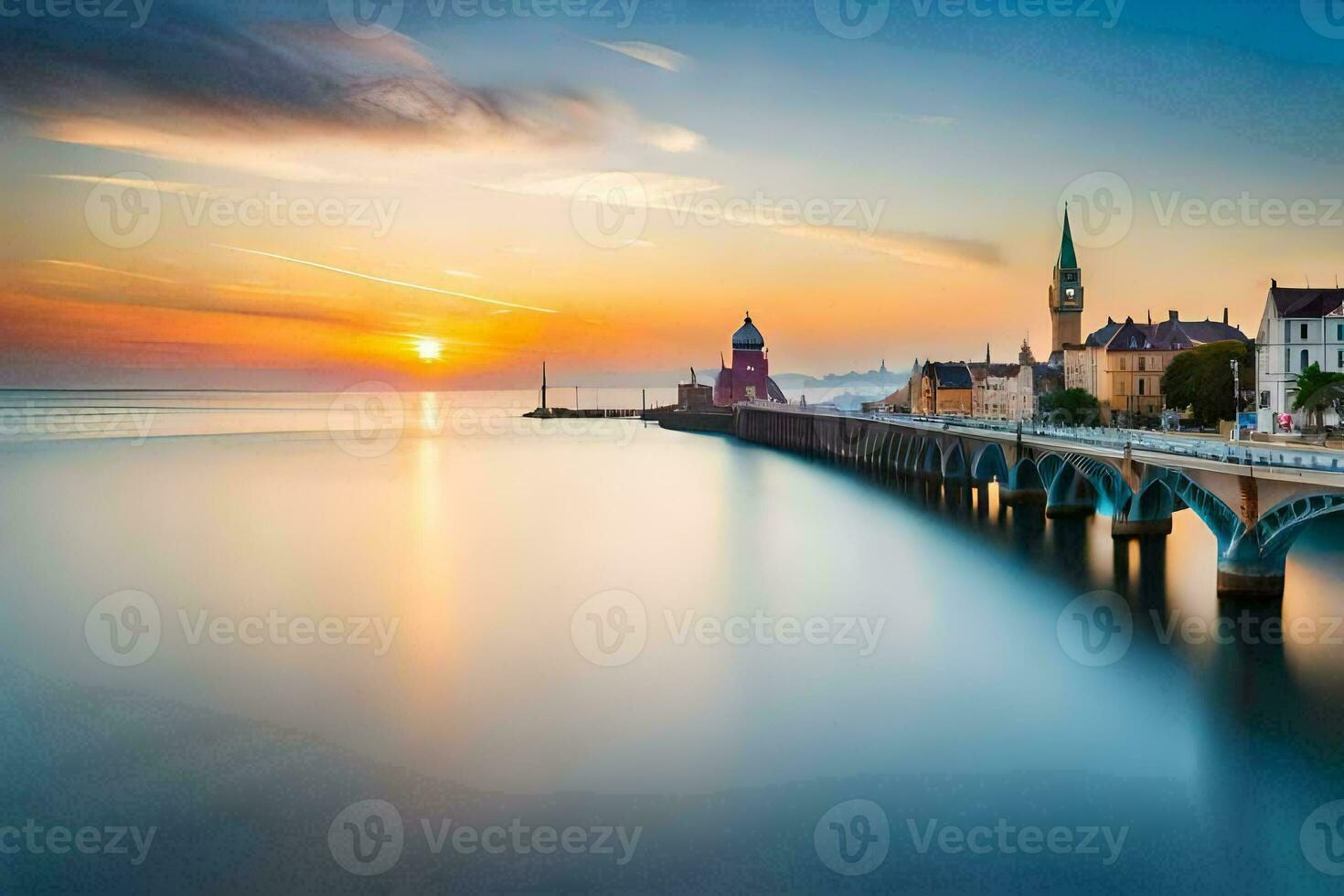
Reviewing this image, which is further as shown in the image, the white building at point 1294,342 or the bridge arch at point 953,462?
the bridge arch at point 953,462

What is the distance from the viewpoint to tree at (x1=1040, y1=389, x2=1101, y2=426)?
8500cm

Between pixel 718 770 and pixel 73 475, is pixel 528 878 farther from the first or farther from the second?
pixel 73 475

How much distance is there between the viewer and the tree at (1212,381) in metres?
62.8

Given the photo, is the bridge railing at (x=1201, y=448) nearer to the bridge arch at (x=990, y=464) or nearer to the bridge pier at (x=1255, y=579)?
the bridge arch at (x=990, y=464)

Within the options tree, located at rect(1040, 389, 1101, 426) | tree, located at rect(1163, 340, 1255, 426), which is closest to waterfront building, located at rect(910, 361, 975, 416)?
tree, located at rect(1040, 389, 1101, 426)

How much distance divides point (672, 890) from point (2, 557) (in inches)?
1647

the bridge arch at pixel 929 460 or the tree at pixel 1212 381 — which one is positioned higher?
the tree at pixel 1212 381

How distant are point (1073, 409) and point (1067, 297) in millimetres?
48236

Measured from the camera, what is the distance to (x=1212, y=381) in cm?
6306

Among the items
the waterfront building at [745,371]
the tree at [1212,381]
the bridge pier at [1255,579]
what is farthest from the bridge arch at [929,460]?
the waterfront building at [745,371]

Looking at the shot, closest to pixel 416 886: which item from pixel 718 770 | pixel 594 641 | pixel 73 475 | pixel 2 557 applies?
pixel 718 770

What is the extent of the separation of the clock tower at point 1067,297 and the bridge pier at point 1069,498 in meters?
85.1

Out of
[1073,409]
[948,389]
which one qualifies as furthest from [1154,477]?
[948,389]

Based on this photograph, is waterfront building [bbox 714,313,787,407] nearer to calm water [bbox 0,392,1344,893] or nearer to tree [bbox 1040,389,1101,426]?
tree [bbox 1040,389,1101,426]
